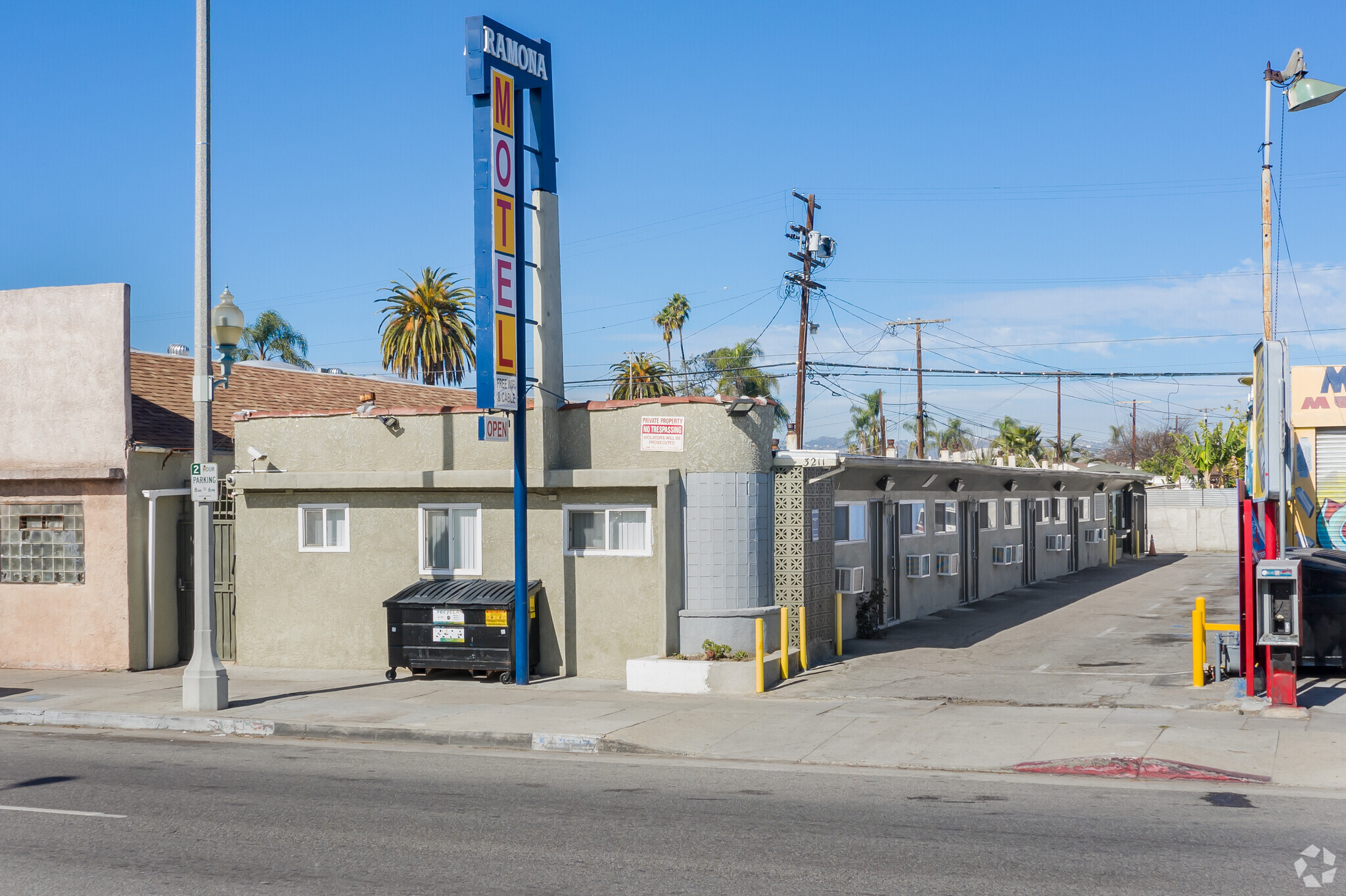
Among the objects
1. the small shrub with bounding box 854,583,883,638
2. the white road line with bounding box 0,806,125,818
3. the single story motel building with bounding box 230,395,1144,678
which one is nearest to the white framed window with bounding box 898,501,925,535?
the small shrub with bounding box 854,583,883,638

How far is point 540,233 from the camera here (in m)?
16.6

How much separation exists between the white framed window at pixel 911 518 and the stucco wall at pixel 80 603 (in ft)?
45.0

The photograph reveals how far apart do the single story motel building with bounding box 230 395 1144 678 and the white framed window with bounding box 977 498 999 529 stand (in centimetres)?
798

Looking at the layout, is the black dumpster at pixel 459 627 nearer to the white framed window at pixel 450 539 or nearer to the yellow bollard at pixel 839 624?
the white framed window at pixel 450 539

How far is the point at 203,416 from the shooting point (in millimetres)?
14969

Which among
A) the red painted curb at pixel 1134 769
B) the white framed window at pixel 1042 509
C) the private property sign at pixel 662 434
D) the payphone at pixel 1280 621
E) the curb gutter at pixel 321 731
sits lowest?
the curb gutter at pixel 321 731

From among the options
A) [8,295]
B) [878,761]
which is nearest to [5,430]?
[8,295]

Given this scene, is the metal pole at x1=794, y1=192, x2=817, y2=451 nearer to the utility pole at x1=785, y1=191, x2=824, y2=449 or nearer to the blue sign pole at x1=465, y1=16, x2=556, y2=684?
the utility pole at x1=785, y1=191, x2=824, y2=449

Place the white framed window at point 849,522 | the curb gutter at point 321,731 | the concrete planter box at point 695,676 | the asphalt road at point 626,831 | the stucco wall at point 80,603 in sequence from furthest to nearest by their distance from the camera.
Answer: the white framed window at point 849,522, the stucco wall at point 80,603, the concrete planter box at point 695,676, the curb gutter at point 321,731, the asphalt road at point 626,831

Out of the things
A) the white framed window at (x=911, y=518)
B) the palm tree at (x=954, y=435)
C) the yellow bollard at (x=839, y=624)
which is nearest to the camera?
the yellow bollard at (x=839, y=624)

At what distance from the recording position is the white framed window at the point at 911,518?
22.8 metres

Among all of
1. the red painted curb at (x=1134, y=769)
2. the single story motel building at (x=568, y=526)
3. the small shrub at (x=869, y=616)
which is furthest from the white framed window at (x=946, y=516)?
the red painted curb at (x=1134, y=769)

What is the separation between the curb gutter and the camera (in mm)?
12383

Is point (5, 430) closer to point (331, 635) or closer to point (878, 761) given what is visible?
point (331, 635)
